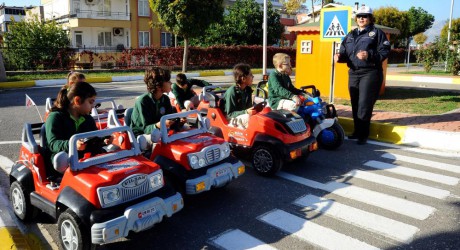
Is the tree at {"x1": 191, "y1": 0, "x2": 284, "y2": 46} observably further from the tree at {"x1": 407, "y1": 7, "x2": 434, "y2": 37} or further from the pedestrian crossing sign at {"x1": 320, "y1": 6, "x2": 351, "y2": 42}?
the tree at {"x1": 407, "y1": 7, "x2": 434, "y2": 37}

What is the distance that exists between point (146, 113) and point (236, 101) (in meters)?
1.61

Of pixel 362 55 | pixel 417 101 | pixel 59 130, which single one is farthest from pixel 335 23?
pixel 59 130

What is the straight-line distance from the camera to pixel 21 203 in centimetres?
389

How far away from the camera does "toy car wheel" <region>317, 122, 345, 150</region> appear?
255 inches

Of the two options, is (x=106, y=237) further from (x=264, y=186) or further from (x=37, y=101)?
(x=37, y=101)

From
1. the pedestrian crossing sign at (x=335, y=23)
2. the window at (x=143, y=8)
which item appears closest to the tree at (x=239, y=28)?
the window at (x=143, y=8)

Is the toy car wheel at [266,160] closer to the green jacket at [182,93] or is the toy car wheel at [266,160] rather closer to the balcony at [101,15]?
the green jacket at [182,93]

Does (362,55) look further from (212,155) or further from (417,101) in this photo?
Answer: (417,101)

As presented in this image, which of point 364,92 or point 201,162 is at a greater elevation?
point 364,92

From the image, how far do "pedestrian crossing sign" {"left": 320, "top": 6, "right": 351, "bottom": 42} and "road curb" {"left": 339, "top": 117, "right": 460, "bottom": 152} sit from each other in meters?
2.00

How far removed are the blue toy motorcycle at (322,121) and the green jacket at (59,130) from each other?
151 inches

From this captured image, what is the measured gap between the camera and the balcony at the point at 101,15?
102 ft

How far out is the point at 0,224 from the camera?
3.49 meters

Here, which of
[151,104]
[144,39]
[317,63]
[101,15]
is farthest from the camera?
[144,39]
